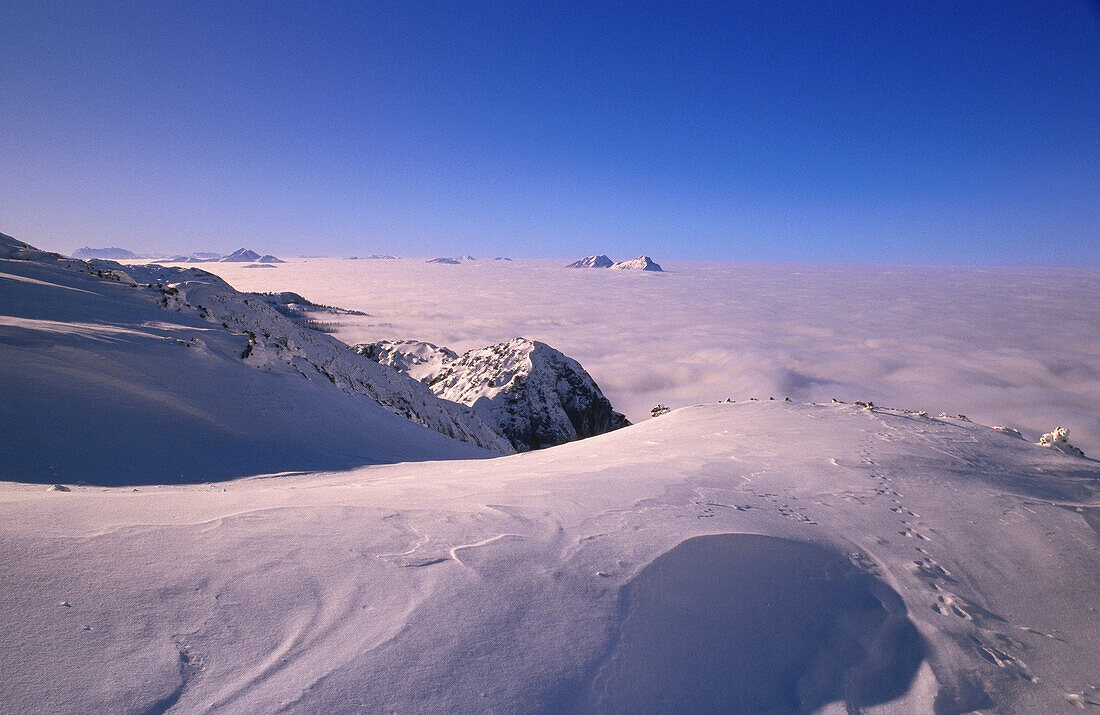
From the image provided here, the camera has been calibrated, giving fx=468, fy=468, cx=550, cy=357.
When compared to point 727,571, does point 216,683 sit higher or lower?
higher

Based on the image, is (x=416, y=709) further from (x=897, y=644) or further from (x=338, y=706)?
(x=897, y=644)

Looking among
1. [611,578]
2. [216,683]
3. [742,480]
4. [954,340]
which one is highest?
[216,683]

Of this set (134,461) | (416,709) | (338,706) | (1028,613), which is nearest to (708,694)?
(416,709)

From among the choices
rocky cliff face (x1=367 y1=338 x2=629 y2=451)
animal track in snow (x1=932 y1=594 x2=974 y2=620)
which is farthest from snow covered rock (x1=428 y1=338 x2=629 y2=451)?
animal track in snow (x1=932 y1=594 x2=974 y2=620)

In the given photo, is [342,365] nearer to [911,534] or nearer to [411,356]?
[411,356]

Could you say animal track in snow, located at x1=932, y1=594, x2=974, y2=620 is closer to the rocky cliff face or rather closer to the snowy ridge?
the snowy ridge

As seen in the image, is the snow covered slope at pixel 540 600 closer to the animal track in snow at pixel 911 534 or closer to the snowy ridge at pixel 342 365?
the animal track in snow at pixel 911 534

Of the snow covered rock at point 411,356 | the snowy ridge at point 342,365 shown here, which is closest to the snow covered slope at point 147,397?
the snowy ridge at point 342,365
